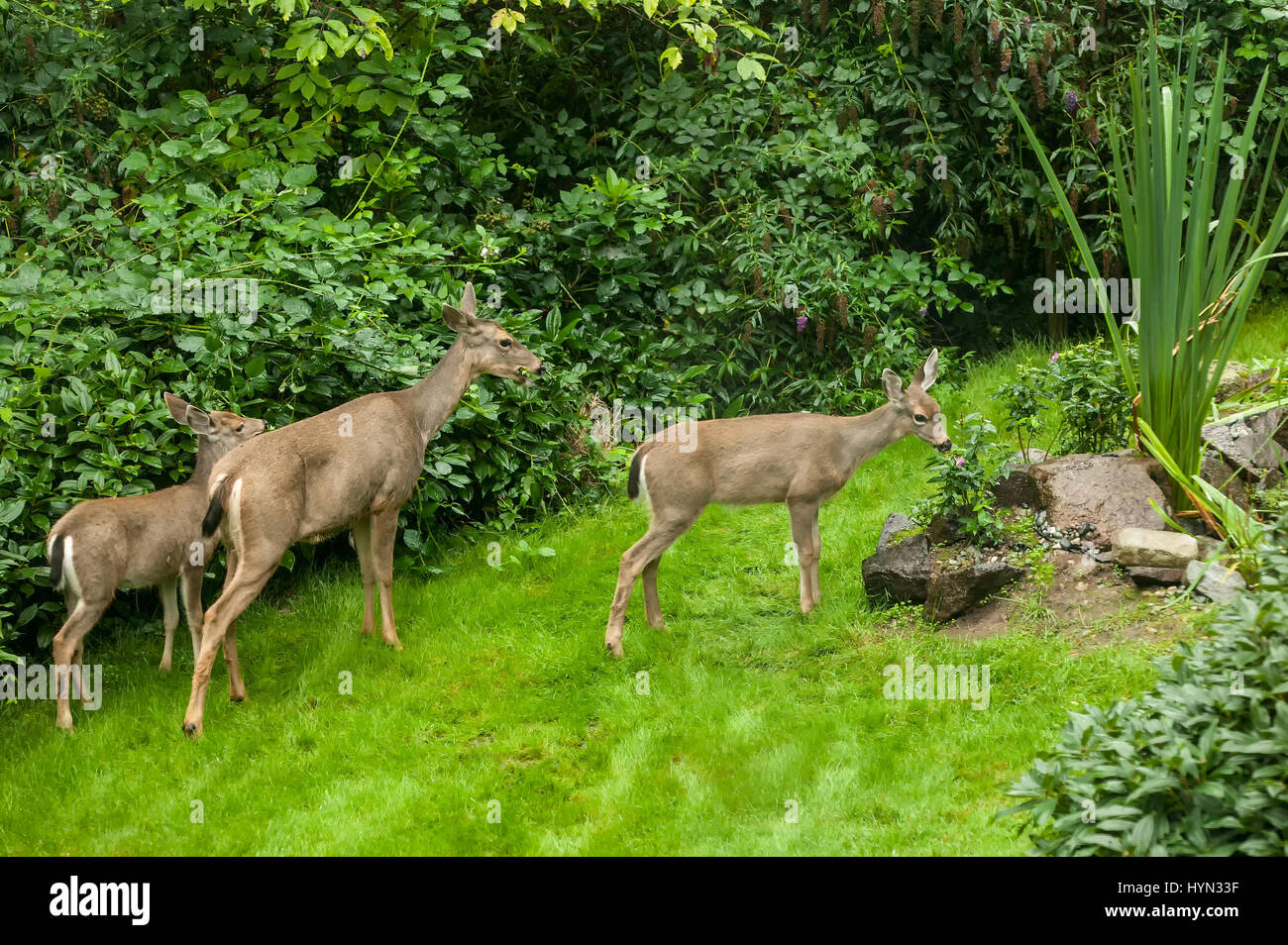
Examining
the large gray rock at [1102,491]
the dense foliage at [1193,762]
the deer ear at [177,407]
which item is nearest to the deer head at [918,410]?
the large gray rock at [1102,491]

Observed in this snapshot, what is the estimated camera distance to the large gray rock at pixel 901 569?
29.0 feet

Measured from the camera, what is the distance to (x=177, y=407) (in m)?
8.88

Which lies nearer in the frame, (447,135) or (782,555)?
(782,555)

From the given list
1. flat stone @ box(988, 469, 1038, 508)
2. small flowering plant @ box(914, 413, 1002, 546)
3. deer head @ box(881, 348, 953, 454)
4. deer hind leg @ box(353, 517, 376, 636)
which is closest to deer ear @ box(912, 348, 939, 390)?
deer head @ box(881, 348, 953, 454)

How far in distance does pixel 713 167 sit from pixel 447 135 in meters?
2.68

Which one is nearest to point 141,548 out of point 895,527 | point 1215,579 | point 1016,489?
point 895,527

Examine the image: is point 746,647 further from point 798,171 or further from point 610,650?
point 798,171

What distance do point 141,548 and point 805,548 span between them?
4.38 meters

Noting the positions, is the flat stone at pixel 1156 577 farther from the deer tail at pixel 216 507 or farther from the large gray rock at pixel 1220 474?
the deer tail at pixel 216 507

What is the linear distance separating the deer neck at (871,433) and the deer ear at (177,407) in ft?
15.2

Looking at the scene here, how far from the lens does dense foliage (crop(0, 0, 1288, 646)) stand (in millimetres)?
9688

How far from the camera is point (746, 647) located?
8781 millimetres

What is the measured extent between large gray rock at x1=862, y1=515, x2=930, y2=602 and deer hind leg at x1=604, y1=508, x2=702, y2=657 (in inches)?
50.2
